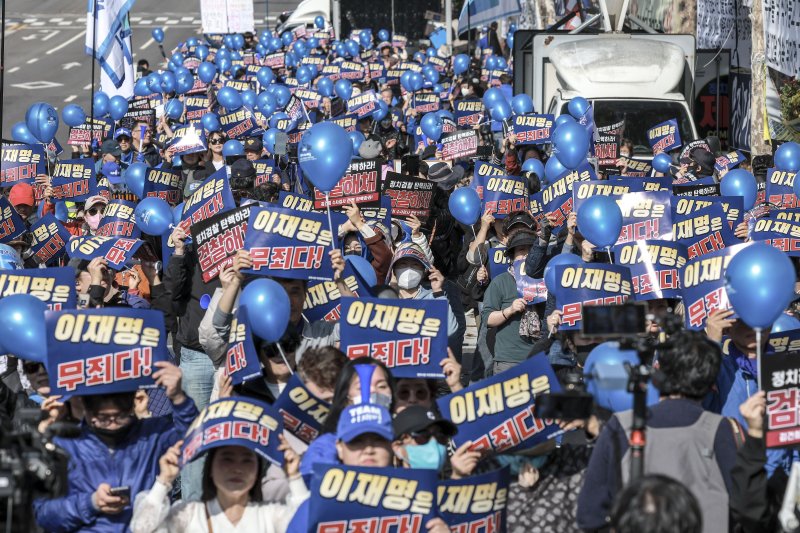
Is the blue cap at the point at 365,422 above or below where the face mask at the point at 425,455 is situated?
above

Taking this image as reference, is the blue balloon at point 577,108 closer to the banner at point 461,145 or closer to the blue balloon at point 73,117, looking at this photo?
the banner at point 461,145

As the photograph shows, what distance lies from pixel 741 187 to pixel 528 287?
2.98 meters

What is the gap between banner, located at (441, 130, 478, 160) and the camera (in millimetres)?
16047

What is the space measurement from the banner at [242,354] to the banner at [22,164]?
7.99m

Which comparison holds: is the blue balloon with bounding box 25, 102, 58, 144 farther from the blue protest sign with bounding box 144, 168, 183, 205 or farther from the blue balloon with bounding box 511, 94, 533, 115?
the blue balloon with bounding box 511, 94, 533, 115

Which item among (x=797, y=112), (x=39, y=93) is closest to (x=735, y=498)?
(x=797, y=112)

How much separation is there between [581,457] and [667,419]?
38.3 inches

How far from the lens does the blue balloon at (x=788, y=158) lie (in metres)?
13.0

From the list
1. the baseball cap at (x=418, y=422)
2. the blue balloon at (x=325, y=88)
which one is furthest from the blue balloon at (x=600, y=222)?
the blue balloon at (x=325, y=88)

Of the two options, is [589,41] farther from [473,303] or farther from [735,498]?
[735,498]

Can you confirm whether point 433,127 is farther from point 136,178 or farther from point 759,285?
point 759,285

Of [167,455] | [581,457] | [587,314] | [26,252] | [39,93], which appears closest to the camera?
[587,314]

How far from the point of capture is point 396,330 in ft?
24.3

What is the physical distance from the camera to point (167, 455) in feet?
18.9
